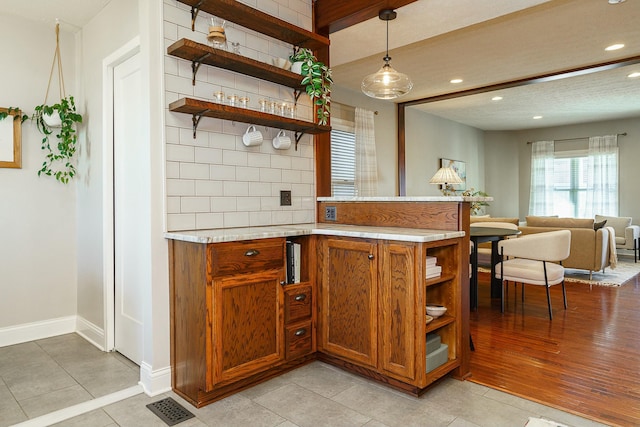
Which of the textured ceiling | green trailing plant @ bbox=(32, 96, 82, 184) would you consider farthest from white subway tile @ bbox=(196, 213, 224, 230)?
the textured ceiling

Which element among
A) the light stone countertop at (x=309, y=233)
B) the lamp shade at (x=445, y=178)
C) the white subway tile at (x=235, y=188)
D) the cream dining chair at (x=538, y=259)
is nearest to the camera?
the light stone countertop at (x=309, y=233)

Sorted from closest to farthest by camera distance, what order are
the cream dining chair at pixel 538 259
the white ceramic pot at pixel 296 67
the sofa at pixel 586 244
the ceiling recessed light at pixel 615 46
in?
the white ceramic pot at pixel 296 67 → the cream dining chair at pixel 538 259 → the ceiling recessed light at pixel 615 46 → the sofa at pixel 586 244

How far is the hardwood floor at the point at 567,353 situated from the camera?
7.10ft

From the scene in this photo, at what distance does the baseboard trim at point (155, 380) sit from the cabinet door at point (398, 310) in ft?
4.04

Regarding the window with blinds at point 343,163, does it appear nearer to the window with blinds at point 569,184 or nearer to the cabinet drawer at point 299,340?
the cabinet drawer at point 299,340

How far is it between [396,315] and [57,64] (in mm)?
3294

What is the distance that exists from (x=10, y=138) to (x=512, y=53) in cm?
479

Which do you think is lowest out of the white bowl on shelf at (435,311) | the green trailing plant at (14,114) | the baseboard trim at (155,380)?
the baseboard trim at (155,380)

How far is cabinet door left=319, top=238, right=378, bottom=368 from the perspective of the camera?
2.33 meters

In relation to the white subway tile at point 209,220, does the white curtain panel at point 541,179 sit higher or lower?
higher

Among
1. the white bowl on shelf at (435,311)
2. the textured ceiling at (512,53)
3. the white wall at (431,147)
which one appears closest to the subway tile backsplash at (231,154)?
the textured ceiling at (512,53)

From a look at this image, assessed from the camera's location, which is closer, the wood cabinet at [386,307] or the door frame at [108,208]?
the wood cabinet at [386,307]

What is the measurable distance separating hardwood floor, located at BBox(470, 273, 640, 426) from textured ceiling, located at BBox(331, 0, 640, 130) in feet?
8.13

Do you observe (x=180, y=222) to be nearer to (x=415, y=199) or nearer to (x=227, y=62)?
(x=227, y=62)
